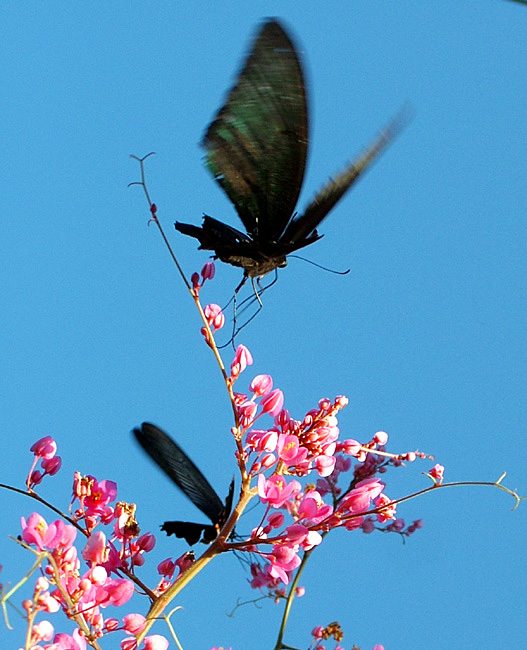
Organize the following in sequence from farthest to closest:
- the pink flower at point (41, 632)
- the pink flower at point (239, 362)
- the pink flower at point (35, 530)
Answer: the pink flower at point (239, 362) < the pink flower at point (35, 530) < the pink flower at point (41, 632)

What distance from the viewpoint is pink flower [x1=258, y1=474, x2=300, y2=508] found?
2.29m

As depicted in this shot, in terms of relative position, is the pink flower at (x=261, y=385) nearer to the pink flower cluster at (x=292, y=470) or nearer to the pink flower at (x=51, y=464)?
the pink flower cluster at (x=292, y=470)

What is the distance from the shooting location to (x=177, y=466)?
285cm

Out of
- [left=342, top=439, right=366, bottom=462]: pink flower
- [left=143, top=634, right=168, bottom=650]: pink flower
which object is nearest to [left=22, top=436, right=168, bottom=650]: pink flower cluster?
[left=143, top=634, right=168, bottom=650]: pink flower

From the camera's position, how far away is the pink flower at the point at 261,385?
8.29ft

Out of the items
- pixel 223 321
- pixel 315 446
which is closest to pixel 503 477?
pixel 315 446

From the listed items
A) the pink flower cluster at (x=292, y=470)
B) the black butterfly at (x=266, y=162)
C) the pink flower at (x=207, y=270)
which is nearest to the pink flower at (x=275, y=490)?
the pink flower cluster at (x=292, y=470)

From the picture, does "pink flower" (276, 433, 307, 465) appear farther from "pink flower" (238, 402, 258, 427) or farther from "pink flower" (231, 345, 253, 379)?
"pink flower" (231, 345, 253, 379)

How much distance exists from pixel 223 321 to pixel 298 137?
2.10 feet

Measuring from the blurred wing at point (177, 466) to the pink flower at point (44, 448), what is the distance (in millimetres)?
354

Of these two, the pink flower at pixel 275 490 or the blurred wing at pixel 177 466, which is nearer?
the pink flower at pixel 275 490

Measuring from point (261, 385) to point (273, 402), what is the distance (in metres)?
0.08

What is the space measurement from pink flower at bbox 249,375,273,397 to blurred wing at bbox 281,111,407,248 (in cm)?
60

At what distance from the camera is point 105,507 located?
2.53 meters
